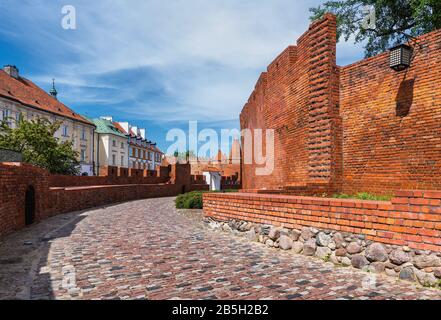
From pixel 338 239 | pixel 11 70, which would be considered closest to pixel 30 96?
pixel 11 70

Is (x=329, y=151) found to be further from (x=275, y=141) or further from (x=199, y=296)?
(x=199, y=296)

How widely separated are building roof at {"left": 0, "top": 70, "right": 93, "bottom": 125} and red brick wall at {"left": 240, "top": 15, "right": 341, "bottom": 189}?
30.4 metres

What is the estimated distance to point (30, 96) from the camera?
118 ft

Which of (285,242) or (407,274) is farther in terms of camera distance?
(285,242)

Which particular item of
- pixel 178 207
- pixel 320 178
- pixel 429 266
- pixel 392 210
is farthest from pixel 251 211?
pixel 178 207

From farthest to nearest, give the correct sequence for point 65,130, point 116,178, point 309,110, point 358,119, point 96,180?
point 65,130 < point 116,178 < point 96,180 < point 309,110 < point 358,119

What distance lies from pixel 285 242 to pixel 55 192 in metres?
9.86

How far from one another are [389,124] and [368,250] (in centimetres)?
426

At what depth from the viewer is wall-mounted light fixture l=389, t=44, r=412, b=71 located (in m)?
7.20

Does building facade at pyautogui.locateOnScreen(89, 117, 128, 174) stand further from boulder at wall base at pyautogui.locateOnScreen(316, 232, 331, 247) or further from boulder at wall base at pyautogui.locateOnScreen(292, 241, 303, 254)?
boulder at wall base at pyautogui.locateOnScreen(316, 232, 331, 247)

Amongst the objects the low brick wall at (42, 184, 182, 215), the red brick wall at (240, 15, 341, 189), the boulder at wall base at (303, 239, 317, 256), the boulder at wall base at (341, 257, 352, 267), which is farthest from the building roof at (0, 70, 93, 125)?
the boulder at wall base at (341, 257, 352, 267)

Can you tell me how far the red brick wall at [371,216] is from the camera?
12.9 ft

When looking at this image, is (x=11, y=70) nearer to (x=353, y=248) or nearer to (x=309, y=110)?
(x=309, y=110)

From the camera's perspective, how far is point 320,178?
337 inches
